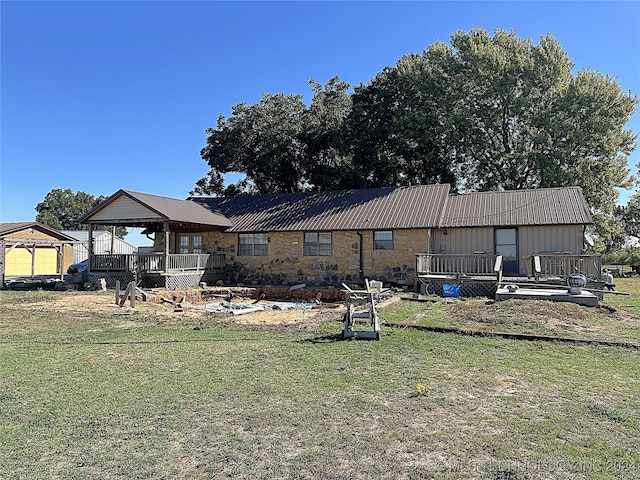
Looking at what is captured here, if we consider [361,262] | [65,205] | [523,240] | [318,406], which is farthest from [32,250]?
[65,205]

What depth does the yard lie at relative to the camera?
11.2 feet

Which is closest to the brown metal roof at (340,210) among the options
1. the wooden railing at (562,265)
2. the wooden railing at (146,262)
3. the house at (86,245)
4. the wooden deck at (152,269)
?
the wooden railing at (146,262)

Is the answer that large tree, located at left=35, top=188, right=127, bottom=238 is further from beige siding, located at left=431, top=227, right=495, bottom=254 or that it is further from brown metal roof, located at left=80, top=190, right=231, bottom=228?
beige siding, located at left=431, top=227, right=495, bottom=254

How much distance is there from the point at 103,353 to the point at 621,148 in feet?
103

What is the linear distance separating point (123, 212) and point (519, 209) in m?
17.1

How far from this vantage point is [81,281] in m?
20.4

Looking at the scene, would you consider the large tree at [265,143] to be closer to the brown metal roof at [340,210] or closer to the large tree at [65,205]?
the brown metal roof at [340,210]

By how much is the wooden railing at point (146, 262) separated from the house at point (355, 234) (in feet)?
0.16

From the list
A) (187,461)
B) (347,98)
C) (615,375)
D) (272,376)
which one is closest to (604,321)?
(615,375)

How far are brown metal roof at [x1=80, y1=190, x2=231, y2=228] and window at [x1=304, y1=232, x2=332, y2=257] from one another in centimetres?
425

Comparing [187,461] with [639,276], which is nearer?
[187,461]

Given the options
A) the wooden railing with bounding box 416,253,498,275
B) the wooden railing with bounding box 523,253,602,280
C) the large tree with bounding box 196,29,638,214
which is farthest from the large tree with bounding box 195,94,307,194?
the wooden railing with bounding box 523,253,602,280

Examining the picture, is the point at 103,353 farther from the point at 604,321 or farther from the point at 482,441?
the point at 604,321

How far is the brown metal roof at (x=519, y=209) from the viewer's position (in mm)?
17469
